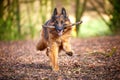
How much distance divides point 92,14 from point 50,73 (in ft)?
48.1

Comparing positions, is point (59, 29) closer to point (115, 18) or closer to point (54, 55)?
point (54, 55)

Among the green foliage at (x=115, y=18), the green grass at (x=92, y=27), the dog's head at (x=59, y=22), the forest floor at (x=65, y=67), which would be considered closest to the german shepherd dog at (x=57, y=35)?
the dog's head at (x=59, y=22)

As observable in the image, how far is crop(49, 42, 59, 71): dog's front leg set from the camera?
7.75m

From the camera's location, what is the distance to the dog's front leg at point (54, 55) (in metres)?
7.75

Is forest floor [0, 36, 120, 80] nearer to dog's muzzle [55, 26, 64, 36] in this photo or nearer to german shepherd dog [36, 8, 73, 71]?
german shepherd dog [36, 8, 73, 71]

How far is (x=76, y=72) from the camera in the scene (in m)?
7.36

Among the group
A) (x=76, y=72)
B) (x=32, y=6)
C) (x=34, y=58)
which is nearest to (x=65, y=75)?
(x=76, y=72)

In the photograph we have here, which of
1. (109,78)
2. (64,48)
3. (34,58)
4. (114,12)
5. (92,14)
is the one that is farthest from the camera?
(92,14)

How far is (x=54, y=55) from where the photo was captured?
7.86m

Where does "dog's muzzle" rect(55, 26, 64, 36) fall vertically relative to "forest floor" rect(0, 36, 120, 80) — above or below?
above

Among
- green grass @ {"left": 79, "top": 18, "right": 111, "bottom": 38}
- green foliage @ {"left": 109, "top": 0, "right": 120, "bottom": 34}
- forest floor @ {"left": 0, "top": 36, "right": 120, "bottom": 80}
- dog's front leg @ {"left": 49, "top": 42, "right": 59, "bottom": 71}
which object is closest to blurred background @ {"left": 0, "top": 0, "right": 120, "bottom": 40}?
green foliage @ {"left": 109, "top": 0, "right": 120, "bottom": 34}

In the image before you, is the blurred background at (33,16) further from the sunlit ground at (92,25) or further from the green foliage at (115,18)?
the sunlit ground at (92,25)

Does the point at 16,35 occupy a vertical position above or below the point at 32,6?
below

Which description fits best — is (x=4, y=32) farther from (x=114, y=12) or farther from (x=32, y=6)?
(x=114, y=12)
